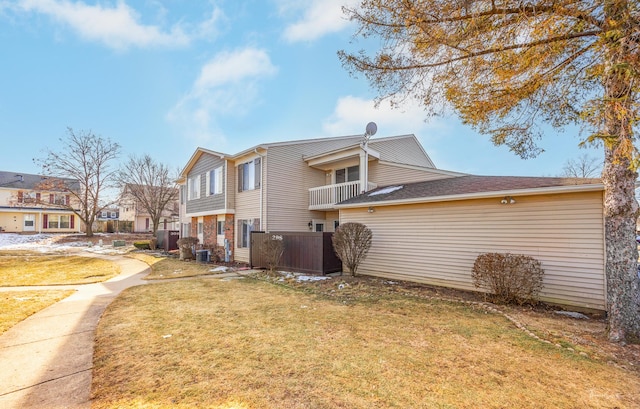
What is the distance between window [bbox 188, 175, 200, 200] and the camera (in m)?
18.3

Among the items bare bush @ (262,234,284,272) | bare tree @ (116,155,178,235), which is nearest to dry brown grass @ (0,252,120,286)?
bare bush @ (262,234,284,272)

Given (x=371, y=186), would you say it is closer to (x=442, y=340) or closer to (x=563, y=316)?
(x=563, y=316)

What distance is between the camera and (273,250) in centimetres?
1174

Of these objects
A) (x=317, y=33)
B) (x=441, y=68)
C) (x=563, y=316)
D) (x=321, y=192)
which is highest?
(x=317, y=33)

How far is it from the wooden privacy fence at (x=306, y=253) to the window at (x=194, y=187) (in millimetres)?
8052

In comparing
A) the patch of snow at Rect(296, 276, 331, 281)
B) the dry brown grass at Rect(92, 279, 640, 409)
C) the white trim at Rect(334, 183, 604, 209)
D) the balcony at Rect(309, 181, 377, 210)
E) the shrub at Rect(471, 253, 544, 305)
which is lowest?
the patch of snow at Rect(296, 276, 331, 281)

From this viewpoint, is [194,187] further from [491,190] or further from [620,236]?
[620,236]

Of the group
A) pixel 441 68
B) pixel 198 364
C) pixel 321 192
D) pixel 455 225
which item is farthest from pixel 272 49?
pixel 198 364

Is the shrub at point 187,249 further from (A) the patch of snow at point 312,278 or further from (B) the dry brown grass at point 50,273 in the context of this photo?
(A) the patch of snow at point 312,278

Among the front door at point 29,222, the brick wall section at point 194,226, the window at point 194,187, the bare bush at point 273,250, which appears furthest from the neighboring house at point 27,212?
the bare bush at point 273,250

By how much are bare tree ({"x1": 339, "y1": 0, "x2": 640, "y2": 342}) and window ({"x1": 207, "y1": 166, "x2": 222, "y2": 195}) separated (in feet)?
38.5

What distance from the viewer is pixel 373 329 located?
16.6ft

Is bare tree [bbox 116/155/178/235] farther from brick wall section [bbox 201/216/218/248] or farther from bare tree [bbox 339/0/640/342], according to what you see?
bare tree [bbox 339/0/640/342]

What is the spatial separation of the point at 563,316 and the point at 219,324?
6883 millimetres
